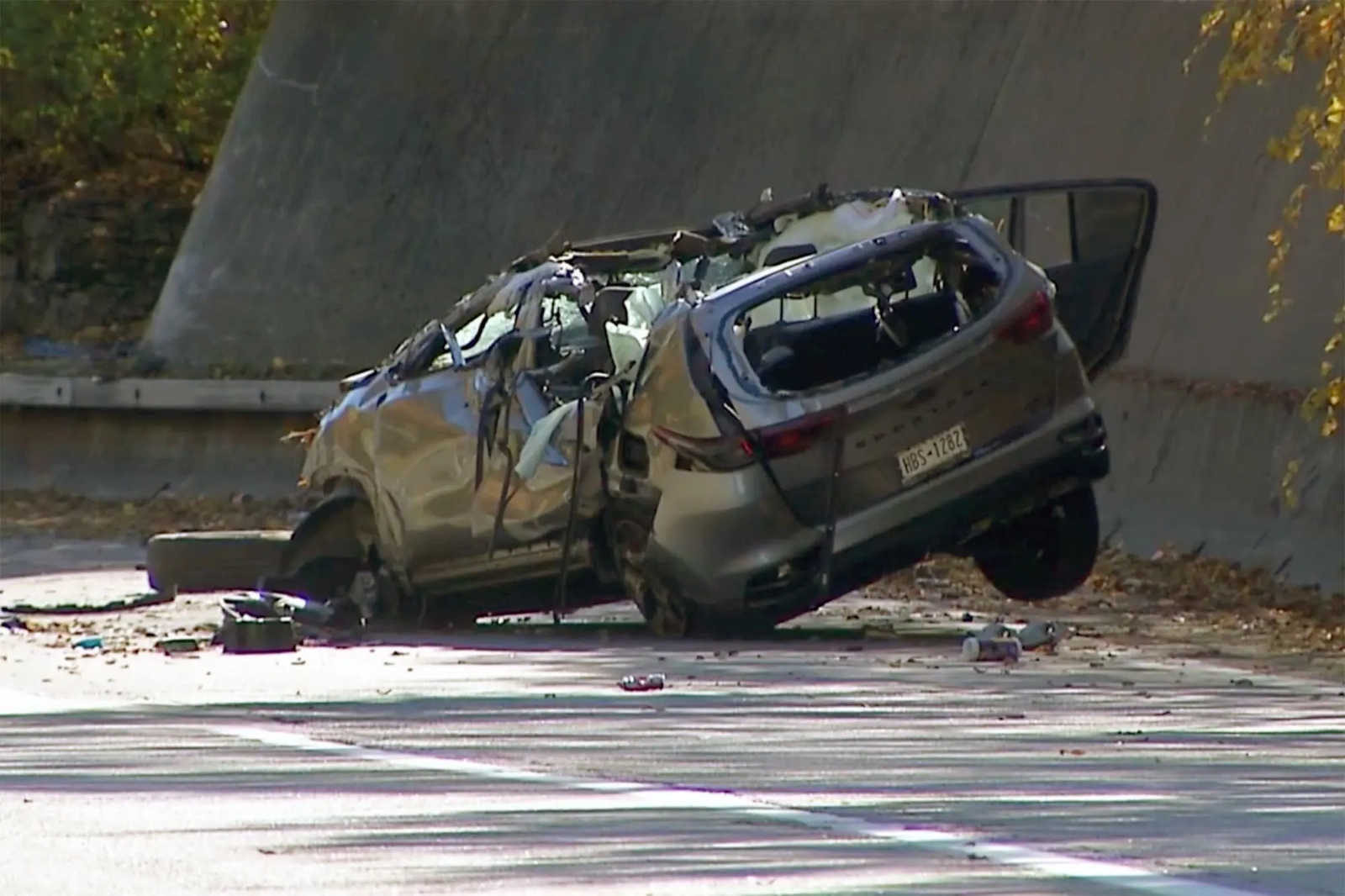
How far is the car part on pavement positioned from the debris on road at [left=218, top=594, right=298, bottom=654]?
7.89 ft

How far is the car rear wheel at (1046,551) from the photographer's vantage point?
50.5 feet

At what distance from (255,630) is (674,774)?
570cm

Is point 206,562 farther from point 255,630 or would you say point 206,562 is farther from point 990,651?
point 990,651

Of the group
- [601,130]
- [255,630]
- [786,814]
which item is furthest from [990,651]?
[601,130]

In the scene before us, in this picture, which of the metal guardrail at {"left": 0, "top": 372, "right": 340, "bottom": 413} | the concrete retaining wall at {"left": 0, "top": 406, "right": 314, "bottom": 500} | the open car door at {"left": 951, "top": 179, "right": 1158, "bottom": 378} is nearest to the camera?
the open car door at {"left": 951, "top": 179, "right": 1158, "bottom": 378}

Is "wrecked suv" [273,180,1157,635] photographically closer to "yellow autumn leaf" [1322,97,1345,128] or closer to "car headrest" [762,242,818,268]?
"car headrest" [762,242,818,268]

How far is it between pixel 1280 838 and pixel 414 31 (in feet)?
70.2

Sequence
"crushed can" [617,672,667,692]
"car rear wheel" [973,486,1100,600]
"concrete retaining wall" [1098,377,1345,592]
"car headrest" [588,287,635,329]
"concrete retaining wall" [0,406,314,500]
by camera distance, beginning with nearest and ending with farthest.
Answer: "crushed can" [617,672,667,692] → "car headrest" [588,287,635,329] → "car rear wheel" [973,486,1100,600] → "concrete retaining wall" [1098,377,1345,592] → "concrete retaining wall" [0,406,314,500]

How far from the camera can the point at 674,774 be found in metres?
9.66

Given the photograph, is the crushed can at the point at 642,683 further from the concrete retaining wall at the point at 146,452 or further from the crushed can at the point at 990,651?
the concrete retaining wall at the point at 146,452

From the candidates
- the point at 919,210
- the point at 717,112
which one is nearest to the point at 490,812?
the point at 919,210

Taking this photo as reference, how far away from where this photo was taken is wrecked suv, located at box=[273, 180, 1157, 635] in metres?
13.8

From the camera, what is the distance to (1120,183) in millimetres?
15945

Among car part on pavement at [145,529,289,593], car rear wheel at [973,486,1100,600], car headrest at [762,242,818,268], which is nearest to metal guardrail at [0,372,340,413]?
car part on pavement at [145,529,289,593]
